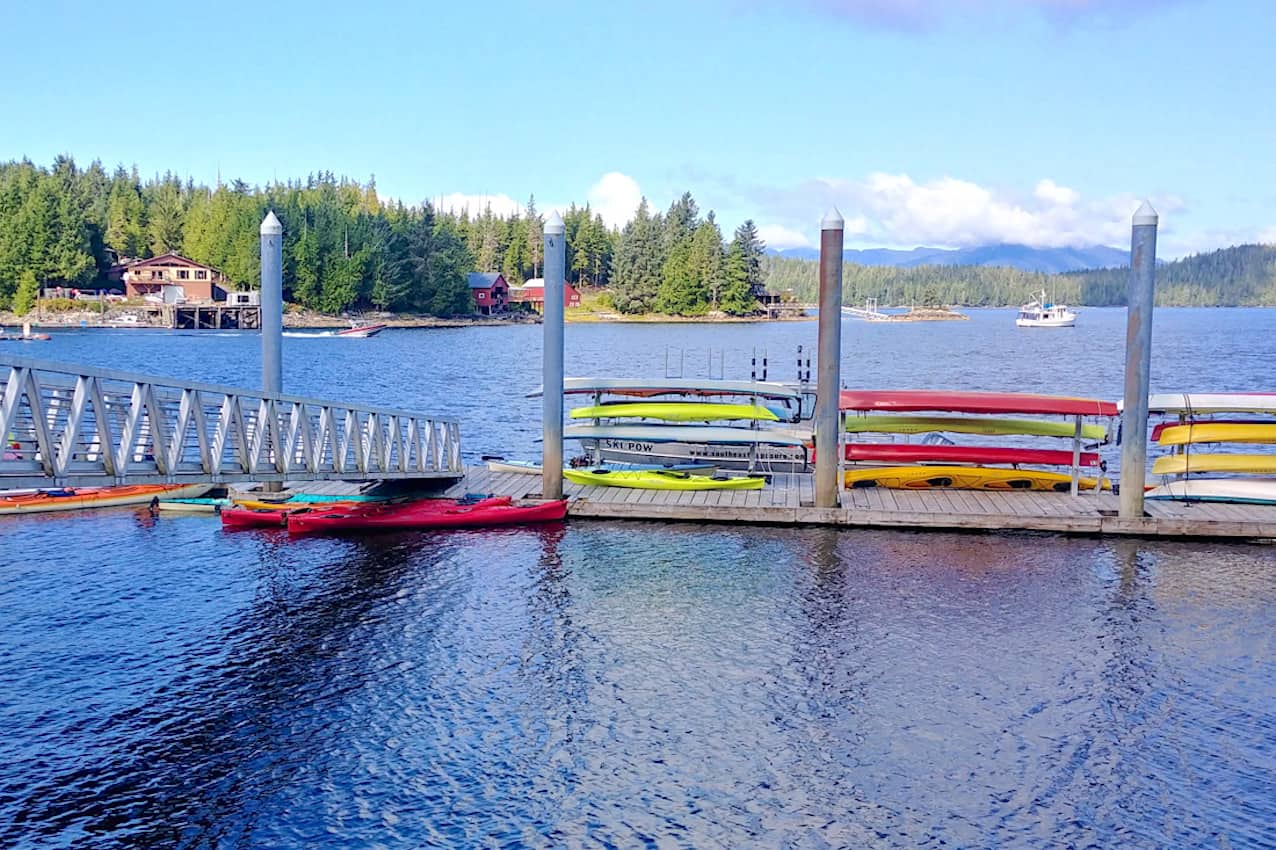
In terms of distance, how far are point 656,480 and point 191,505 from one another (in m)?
10.8

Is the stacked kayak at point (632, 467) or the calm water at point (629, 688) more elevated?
the stacked kayak at point (632, 467)

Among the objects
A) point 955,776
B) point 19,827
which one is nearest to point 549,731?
point 955,776

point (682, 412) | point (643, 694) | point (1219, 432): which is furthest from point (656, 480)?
point (1219, 432)

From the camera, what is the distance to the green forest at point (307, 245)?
14338 centimetres

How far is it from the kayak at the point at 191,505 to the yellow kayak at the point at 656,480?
27.0 feet

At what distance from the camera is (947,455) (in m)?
27.9

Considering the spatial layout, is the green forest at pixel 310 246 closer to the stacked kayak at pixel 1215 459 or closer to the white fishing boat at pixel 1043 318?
the white fishing boat at pixel 1043 318

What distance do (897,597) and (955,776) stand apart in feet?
23.1

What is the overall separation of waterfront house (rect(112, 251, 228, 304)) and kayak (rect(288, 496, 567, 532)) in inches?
5256

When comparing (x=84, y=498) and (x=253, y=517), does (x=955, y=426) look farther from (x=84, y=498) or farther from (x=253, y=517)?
(x=84, y=498)

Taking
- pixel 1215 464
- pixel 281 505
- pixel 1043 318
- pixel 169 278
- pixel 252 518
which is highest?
pixel 169 278

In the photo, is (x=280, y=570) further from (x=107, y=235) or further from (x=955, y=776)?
(x=107, y=235)

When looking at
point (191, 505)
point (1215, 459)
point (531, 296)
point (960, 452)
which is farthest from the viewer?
point (531, 296)

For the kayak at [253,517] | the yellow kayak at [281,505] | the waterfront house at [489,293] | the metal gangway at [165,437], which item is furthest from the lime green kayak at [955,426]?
the waterfront house at [489,293]
